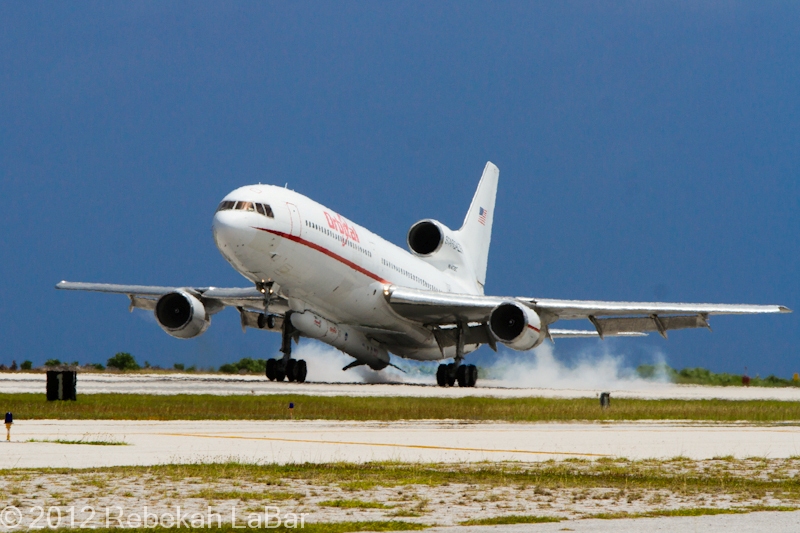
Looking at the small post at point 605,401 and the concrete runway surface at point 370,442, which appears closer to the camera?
the concrete runway surface at point 370,442

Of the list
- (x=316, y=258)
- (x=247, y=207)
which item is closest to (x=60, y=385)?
(x=247, y=207)

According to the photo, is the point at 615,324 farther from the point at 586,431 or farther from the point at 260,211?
the point at 586,431

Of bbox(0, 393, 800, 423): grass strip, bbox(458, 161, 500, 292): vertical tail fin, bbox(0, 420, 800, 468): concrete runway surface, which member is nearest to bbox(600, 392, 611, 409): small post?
bbox(0, 393, 800, 423): grass strip

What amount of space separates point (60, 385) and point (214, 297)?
18120 millimetres

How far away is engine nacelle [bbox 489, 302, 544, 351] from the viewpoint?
43156mm

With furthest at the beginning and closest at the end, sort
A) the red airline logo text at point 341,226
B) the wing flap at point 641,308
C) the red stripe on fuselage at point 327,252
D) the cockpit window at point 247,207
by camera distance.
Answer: the wing flap at point 641,308 < the red airline logo text at point 341,226 < the red stripe on fuselage at point 327,252 < the cockpit window at point 247,207

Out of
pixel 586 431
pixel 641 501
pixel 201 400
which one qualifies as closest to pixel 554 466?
pixel 641 501

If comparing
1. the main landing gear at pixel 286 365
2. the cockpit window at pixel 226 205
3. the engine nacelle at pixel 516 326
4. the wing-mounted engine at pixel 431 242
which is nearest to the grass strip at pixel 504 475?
the cockpit window at pixel 226 205

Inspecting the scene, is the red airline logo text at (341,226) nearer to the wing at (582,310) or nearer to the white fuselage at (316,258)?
the white fuselage at (316,258)

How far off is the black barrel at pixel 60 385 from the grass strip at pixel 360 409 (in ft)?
1.12

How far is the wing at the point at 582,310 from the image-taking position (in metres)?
45.2

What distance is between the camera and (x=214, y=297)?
46938mm

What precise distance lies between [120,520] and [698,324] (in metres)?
39.9

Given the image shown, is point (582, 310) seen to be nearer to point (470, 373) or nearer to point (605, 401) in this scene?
point (470, 373)
